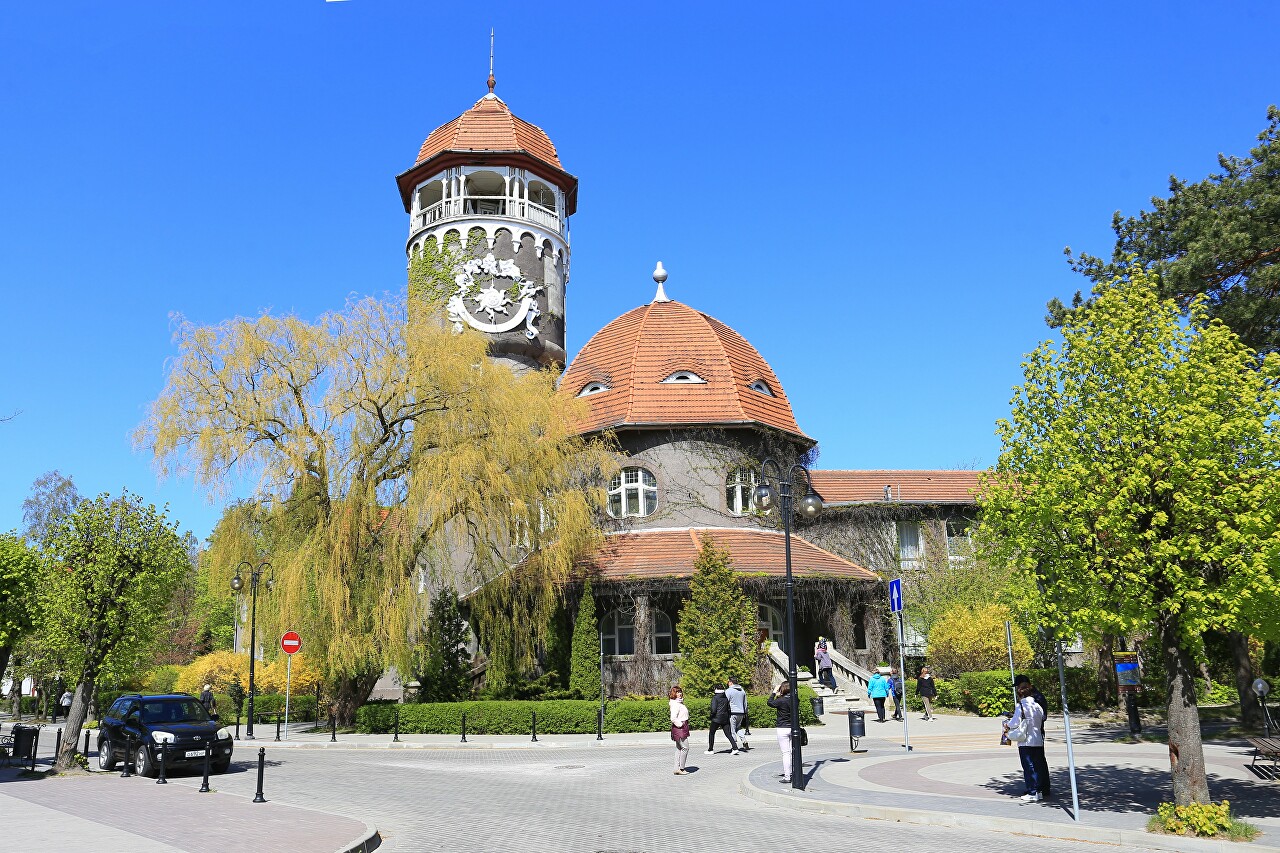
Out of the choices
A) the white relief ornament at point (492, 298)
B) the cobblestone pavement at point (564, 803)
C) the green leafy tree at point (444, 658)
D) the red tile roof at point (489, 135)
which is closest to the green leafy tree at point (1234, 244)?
the cobblestone pavement at point (564, 803)

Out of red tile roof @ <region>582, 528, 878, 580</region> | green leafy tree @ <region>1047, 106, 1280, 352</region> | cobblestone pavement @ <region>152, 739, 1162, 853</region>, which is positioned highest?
green leafy tree @ <region>1047, 106, 1280, 352</region>

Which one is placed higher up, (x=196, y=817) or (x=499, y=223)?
(x=499, y=223)

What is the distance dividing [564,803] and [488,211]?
31471 millimetres

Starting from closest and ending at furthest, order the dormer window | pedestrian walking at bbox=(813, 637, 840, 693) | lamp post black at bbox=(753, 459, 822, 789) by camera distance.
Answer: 1. lamp post black at bbox=(753, 459, 822, 789)
2. pedestrian walking at bbox=(813, 637, 840, 693)
3. the dormer window

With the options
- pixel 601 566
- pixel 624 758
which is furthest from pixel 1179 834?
pixel 601 566

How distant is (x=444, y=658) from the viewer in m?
28.6

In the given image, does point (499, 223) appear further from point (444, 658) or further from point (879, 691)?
point (879, 691)

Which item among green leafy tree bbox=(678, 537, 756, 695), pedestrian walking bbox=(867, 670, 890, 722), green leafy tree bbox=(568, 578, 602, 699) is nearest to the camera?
pedestrian walking bbox=(867, 670, 890, 722)

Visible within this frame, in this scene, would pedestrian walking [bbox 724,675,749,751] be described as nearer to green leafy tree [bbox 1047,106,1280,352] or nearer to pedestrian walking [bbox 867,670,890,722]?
pedestrian walking [bbox 867,670,890,722]

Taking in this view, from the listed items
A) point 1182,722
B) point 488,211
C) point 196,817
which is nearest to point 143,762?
point 196,817

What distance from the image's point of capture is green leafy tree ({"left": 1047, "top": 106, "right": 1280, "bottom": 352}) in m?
20.0

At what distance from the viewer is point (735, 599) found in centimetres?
2730

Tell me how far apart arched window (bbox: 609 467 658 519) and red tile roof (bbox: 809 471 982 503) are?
8.00 m

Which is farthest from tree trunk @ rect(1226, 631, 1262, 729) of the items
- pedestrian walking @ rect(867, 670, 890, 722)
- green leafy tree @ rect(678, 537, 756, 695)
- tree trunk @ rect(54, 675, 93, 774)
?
tree trunk @ rect(54, 675, 93, 774)
